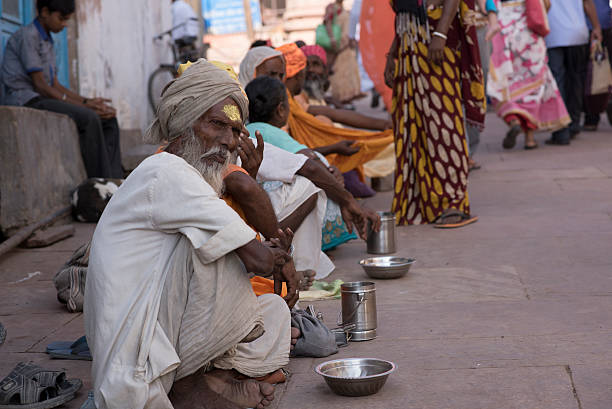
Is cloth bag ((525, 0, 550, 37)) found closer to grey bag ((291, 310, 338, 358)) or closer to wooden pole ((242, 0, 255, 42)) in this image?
grey bag ((291, 310, 338, 358))

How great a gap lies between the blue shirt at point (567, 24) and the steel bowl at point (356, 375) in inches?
333

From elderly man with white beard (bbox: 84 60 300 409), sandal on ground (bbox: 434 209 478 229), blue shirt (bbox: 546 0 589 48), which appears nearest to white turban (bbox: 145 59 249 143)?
elderly man with white beard (bbox: 84 60 300 409)

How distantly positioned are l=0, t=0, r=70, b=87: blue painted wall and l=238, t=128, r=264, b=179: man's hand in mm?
4435

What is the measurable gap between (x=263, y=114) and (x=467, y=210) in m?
2.27

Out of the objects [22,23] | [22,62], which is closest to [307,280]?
[22,62]

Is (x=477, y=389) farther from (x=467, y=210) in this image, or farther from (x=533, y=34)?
(x=533, y=34)

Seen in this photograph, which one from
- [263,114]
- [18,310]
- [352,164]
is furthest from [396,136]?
[18,310]

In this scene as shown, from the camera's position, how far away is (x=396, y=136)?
6.48m

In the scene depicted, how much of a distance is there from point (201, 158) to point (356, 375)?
954 mm

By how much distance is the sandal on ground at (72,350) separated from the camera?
11.2ft

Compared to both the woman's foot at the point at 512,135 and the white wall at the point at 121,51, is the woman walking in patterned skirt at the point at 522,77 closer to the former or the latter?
the woman's foot at the point at 512,135

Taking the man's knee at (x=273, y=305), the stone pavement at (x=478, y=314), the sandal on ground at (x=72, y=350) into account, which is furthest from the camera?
the sandal on ground at (x=72, y=350)

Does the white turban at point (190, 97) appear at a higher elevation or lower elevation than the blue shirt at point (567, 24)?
lower

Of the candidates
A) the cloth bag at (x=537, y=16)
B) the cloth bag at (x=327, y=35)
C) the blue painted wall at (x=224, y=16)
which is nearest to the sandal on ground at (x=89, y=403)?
the cloth bag at (x=537, y=16)
